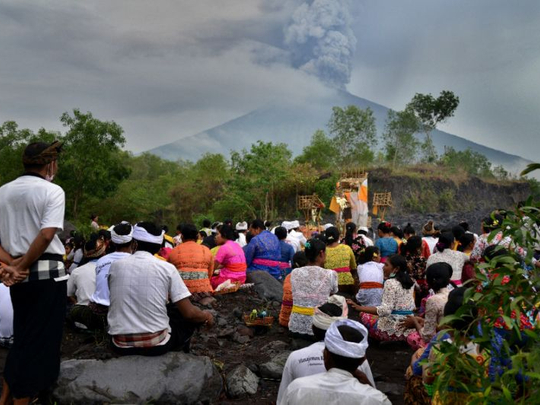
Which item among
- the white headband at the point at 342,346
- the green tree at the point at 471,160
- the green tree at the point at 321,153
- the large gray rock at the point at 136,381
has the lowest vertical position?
the large gray rock at the point at 136,381

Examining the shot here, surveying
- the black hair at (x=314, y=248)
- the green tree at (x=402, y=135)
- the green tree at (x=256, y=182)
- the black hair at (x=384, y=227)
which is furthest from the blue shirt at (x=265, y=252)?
the green tree at (x=402, y=135)

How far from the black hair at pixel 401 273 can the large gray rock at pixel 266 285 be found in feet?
9.15

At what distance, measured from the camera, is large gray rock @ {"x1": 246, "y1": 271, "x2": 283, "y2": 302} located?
849 cm

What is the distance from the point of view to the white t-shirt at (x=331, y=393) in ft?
8.87

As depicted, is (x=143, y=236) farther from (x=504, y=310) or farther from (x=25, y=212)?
(x=504, y=310)

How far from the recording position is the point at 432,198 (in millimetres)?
36969

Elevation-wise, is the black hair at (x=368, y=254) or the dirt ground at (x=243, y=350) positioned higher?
the black hair at (x=368, y=254)

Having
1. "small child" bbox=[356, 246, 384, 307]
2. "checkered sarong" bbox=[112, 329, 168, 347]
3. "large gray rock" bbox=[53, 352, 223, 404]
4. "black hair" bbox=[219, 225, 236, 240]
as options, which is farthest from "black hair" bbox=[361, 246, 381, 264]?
"checkered sarong" bbox=[112, 329, 168, 347]

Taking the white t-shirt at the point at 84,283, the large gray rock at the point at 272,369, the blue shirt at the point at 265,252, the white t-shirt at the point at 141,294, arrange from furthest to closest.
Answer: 1. the blue shirt at the point at 265,252
2. the white t-shirt at the point at 84,283
3. the large gray rock at the point at 272,369
4. the white t-shirt at the point at 141,294

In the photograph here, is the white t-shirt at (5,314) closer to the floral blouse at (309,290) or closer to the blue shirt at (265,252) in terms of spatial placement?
the floral blouse at (309,290)

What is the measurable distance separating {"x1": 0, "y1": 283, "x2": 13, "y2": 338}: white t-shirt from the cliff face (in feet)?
91.8

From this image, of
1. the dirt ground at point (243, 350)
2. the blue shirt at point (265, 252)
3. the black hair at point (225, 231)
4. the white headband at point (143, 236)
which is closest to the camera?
the white headband at point (143, 236)

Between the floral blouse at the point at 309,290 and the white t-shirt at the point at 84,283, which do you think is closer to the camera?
the floral blouse at the point at 309,290

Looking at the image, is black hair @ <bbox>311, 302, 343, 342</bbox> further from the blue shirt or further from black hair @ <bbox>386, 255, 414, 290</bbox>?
the blue shirt
